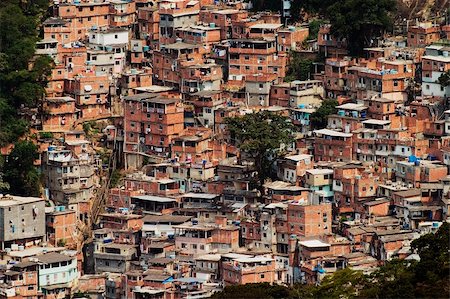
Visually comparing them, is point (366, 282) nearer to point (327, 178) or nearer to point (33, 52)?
point (327, 178)

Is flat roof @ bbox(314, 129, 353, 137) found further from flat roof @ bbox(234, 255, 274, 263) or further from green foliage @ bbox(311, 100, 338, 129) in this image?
flat roof @ bbox(234, 255, 274, 263)

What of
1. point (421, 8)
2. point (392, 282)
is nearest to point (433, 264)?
point (392, 282)

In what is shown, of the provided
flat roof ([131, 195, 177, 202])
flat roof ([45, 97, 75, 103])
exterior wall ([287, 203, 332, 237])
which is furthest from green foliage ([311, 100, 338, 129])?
flat roof ([45, 97, 75, 103])

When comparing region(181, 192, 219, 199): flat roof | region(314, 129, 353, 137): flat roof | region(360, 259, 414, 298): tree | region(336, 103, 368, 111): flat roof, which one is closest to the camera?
region(360, 259, 414, 298): tree

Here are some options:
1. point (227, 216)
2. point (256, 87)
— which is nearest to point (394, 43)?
point (256, 87)

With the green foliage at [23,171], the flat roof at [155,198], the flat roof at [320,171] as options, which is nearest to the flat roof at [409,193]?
the flat roof at [320,171]

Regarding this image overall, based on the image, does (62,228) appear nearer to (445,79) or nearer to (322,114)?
(322,114)
